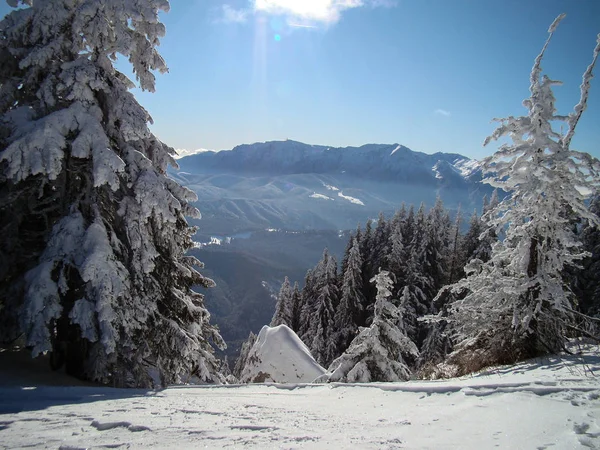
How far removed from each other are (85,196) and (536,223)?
1034 cm

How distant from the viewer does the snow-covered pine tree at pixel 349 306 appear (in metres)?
31.5

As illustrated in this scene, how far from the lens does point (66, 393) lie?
230 inches

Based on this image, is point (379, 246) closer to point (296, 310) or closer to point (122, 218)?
point (296, 310)

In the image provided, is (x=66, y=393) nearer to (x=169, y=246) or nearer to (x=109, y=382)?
(x=109, y=382)

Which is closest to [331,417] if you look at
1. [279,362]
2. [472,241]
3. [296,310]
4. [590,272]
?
[279,362]

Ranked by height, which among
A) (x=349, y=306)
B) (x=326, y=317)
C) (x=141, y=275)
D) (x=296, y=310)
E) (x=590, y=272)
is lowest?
(x=296, y=310)

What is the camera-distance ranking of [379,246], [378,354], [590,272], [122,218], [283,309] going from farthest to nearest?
[379,246] → [283,309] → [590,272] → [378,354] → [122,218]

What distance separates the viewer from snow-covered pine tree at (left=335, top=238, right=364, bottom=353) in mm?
31484

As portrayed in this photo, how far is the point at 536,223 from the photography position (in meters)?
8.14

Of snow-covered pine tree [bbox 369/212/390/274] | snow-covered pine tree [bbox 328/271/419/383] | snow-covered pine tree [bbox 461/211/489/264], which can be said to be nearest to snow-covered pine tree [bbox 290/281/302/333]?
snow-covered pine tree [bbox 369/212/390/274]

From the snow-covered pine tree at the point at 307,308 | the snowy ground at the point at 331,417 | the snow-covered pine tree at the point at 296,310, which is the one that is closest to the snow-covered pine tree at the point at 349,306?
the snow-covered pine tree at the point at 307,308

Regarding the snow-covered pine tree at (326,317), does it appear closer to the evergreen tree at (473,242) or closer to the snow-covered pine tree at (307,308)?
the snow-covered pine tree at (307,308)

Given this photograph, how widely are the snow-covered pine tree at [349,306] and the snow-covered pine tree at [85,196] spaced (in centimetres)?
2468

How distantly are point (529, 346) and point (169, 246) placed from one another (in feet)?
29.5
